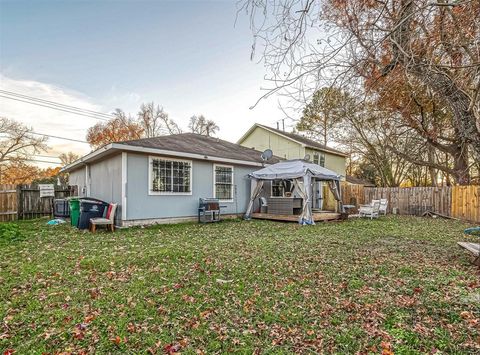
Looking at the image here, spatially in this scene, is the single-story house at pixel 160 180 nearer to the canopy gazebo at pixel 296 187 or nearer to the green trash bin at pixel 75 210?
the canopy gazebo at pixel 296 187

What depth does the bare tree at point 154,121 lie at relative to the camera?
3134 cm

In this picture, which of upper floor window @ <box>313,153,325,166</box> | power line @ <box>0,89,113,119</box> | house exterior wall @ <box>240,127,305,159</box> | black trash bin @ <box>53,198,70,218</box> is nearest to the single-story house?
black trash bin @ <box>53,198,70,218</box>

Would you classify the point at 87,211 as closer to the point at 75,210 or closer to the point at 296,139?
the point at 75,210

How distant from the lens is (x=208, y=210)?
34.8 feet

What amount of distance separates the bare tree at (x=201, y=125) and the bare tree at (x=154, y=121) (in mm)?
2087

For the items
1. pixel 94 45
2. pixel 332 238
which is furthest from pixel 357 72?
pixel 94 45

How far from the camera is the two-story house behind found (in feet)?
68.0

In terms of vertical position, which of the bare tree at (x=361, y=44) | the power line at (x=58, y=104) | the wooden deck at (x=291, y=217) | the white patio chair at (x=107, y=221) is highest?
the power line at (x=58, y=104)

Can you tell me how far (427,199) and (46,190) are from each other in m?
19.0

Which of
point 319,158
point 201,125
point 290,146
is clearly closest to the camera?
point 290,146

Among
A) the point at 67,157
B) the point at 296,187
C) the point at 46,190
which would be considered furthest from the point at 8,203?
the point at 67,157

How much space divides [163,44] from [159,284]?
912 cm

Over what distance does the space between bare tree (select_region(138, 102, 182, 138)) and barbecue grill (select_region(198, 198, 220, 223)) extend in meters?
22.8

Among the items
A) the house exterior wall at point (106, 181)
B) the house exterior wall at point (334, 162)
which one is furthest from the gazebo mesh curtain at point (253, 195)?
the house exterior wall at point (334, 162)
